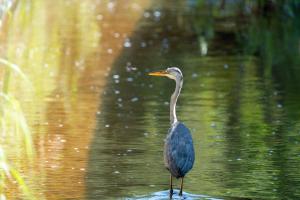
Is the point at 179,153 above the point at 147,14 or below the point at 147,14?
above

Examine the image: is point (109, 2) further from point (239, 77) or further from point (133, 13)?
point (239, 77)

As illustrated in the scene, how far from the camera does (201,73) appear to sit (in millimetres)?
18266

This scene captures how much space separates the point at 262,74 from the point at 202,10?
416 inches

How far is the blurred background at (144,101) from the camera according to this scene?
10242 mm

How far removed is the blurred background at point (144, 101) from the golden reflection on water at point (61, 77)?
0.9 inches

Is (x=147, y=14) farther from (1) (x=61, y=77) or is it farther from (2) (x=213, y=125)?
(2) (x=213, y=125)

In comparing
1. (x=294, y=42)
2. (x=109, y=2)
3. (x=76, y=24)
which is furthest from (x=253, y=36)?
(x=109, y=2)

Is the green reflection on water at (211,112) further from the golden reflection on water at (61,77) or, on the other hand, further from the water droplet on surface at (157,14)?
the water droplet on surface at (157,14)

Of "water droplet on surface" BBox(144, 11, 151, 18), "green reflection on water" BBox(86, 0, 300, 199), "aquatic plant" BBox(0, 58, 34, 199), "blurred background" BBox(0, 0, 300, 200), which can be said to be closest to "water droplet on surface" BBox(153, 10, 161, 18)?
"blurred background" BBox(0, 0, 300, 200)

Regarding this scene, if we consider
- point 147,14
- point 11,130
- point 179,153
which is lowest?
point 11,130

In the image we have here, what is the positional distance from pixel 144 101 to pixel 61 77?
107 inches

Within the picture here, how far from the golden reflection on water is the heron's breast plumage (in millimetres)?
851

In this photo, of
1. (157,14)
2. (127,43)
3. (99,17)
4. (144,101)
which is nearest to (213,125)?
(144,101)

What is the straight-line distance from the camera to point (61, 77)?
1789 cm
